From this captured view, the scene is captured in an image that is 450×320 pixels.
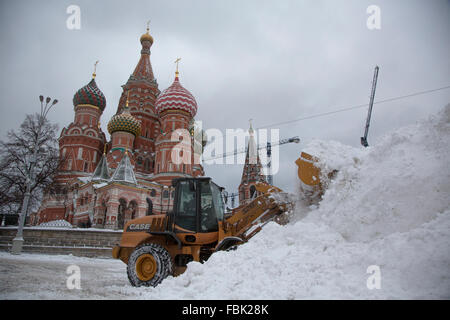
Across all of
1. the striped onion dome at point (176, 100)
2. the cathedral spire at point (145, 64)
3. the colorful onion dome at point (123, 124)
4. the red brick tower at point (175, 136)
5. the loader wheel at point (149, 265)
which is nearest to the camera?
the loader wheel at point (149, 265)

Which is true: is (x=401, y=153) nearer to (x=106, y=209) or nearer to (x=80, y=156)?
(x=106, y=209)

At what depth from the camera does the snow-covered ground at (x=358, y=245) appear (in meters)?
3.38

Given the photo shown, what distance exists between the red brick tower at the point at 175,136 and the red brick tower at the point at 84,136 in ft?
25.8

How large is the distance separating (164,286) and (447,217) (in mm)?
4504

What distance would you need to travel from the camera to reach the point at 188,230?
5934 mm

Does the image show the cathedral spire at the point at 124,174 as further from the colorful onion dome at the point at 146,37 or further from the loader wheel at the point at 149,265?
the colorful onion dome at the point at 146,37

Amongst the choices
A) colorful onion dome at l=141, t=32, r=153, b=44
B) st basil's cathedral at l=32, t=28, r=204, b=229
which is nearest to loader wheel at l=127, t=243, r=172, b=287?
st basil's cathedral at l=32, t=28, r=204, b=229

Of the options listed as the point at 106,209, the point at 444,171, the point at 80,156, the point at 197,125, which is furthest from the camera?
the point at 197,125

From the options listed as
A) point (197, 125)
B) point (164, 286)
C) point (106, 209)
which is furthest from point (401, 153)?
point (197, 125)

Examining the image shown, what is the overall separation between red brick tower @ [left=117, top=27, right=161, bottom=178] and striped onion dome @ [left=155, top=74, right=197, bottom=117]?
3890mm

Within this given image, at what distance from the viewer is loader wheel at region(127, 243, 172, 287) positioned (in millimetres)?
5514

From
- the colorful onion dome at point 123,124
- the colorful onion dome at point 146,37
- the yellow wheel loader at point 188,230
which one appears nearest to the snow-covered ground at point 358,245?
the yellow wheel loader at point 188,230

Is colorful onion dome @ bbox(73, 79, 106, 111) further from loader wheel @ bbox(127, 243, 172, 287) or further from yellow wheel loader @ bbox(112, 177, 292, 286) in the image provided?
loader wheel @ bbox(127, 243, 172, 287)
